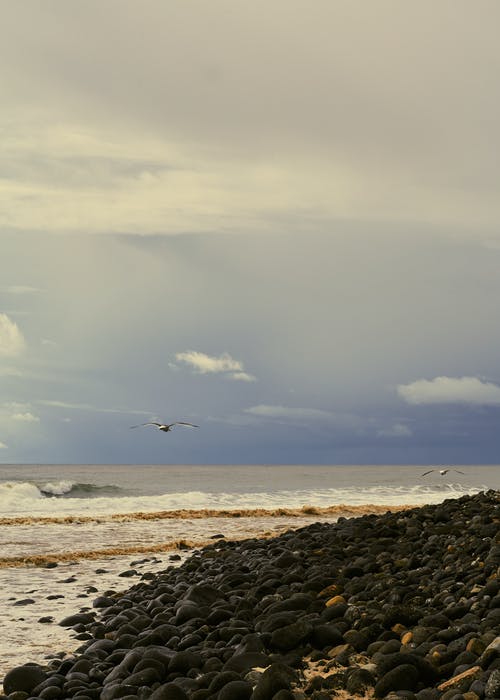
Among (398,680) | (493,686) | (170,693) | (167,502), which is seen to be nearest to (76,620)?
(170,693)

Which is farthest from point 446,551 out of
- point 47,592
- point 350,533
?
point 47,592

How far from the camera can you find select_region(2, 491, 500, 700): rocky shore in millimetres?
5590

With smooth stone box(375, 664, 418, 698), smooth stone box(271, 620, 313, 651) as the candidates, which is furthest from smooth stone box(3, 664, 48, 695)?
smooth stone box(375, 664, 418, 698)

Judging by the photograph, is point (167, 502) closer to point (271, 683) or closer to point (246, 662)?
point (246, 662)

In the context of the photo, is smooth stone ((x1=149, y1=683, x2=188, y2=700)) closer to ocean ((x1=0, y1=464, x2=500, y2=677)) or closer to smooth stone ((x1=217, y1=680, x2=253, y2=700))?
smooth stone ((x1=217, y1=680, x2=253, y2=700))

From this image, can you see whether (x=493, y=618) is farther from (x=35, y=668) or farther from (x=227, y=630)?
(x=35, y=668)

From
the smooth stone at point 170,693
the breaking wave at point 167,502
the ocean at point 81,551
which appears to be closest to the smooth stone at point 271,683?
the smooth stone at point 170,693

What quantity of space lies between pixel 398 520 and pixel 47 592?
19.0 feet

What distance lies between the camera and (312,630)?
22.0ft

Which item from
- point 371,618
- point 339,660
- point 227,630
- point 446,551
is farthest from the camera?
point 446,551

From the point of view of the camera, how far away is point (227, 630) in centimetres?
738

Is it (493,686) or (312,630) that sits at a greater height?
(493,686)

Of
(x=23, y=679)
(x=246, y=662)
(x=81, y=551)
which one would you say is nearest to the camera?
(x=246, y=662)

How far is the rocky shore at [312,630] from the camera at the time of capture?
559 cm
